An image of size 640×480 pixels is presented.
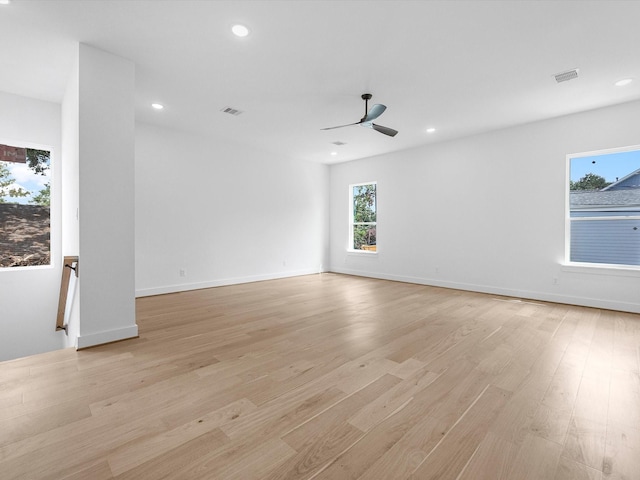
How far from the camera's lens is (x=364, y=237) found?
Result: 7.37 meters

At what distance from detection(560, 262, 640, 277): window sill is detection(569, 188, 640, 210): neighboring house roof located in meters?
0.84

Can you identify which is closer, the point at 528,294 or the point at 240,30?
the point at 240,30

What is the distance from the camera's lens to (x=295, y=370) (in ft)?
7.62

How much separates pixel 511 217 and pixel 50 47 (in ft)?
20.8

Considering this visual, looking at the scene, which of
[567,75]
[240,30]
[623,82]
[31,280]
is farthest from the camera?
[31,280]

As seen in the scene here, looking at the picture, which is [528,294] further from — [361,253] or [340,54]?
[340,54]

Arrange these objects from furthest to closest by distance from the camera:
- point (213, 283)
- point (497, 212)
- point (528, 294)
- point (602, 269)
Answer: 1. point (213, 283)
2. point (497, 212)
3. point (528, 294)
4. point (602, 269)

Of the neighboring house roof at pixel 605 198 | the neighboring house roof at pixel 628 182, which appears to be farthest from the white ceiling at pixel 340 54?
the neighboring house roof at pixel 605 198

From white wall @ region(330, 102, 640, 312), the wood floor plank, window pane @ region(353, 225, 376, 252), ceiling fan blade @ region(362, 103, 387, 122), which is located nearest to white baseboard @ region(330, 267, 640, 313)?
white wall @ region(330, 102, 640, 312)

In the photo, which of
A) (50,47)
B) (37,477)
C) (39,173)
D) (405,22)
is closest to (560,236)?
(405,22)

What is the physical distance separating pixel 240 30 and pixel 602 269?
5400 mm

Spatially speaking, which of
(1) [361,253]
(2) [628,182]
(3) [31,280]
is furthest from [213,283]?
(2) [628,182]

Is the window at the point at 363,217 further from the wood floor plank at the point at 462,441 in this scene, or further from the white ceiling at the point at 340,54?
the wood floor plank at the point at 462,441

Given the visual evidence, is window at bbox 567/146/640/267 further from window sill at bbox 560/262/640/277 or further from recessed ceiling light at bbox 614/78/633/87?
recessed ceiling light at bbox 614/78/633/87
